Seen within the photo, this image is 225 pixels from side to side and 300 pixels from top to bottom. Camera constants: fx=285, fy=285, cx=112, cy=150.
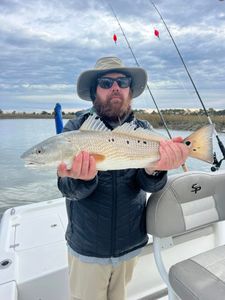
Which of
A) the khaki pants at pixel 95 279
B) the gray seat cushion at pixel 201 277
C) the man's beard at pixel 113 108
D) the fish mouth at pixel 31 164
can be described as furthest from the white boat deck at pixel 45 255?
the man's beard at pixel 113 108

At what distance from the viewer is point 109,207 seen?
5.55ft

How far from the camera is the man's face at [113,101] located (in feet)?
5.99

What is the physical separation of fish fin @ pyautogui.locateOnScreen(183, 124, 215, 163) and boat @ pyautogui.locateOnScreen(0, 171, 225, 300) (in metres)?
0.60

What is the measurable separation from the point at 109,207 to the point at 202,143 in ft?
2.12

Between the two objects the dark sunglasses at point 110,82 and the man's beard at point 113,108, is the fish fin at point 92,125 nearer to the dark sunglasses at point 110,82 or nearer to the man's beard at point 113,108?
the man's beard at point 113,108

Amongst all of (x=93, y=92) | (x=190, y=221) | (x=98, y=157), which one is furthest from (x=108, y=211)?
(x=93, y=92)

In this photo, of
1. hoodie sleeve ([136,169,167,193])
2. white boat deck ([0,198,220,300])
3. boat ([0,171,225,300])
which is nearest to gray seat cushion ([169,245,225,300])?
boat ([0,171,225,300])

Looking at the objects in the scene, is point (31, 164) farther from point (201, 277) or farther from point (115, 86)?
point (201, 277)

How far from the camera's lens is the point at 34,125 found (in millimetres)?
7867

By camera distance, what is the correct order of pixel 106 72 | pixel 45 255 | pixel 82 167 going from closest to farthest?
pixel 82 167 → pixel 106 72 → pixel 45 255

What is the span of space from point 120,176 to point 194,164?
3.36 m

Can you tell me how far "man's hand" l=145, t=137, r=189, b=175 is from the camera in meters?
1.53

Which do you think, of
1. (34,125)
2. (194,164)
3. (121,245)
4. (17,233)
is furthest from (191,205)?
(34,125)

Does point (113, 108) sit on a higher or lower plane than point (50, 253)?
higher
